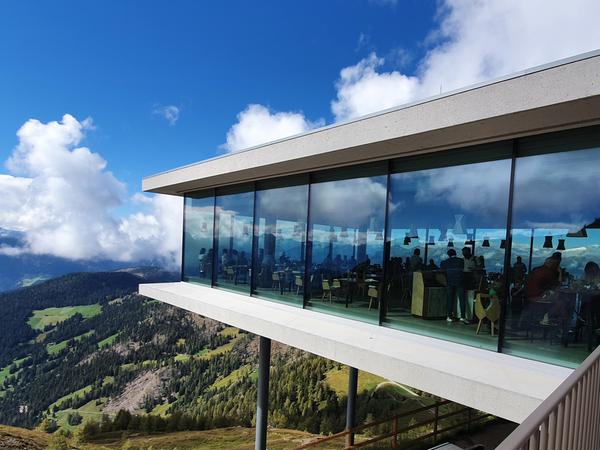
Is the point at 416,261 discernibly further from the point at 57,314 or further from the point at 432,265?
the point at 57,314

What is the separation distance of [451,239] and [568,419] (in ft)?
13.7

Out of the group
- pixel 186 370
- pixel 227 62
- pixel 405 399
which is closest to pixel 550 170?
pixel 405 399

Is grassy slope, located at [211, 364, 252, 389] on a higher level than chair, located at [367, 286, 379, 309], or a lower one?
lower

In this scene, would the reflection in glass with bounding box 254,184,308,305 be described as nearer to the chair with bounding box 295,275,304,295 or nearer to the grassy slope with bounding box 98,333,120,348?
Result: the chair with bounding box 295,275,304,295

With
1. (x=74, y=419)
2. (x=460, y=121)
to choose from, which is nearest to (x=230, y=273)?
(x=460, y=121)

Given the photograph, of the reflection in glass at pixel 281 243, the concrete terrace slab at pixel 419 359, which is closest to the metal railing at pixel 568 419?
the concrete terrace slab at pixel 419 359

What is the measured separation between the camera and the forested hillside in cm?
2273

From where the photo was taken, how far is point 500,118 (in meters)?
4.61

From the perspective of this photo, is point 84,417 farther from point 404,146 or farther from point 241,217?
point 404,146

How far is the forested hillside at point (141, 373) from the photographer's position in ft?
74.6

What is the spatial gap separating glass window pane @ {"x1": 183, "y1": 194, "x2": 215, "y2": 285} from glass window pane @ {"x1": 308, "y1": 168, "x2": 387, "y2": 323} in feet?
14.2

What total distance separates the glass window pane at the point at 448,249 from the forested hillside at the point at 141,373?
12.0m

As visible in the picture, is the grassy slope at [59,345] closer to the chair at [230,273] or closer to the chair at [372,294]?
the chair at [230,273]

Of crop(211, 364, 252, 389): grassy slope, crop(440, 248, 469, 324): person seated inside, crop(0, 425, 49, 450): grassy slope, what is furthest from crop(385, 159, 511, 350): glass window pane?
crop(211, 364, 252, 389): grassy slope
